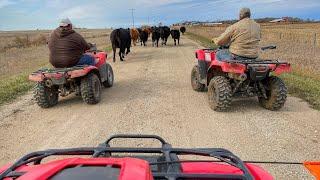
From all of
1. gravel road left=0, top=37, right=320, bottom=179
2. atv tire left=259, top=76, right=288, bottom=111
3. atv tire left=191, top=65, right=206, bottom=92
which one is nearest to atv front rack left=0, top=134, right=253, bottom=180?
gravel road left=0, top=37, right=320, bottom=179

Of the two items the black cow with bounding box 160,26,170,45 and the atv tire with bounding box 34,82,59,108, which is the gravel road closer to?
the atv tire with bounding box 34,82,59,108

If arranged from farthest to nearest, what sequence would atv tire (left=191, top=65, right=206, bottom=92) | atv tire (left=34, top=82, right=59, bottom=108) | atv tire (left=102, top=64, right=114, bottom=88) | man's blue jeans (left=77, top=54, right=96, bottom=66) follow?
atv tire (left=102, top=64, right=114, bottom=88)
atv tire (left=191, top=65, right=206, bottom=92)
man's blue jeans (left=77, top=54, right=96, bottom=66)
atv tire (left=34, top=82, right=59, bottom=108)

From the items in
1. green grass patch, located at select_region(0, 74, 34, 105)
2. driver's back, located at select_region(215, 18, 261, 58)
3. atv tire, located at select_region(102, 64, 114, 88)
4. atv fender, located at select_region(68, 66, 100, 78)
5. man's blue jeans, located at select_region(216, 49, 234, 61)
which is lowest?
green grass patch, located at select_region(0, 74, 34, 105)

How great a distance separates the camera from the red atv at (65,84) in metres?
9.37

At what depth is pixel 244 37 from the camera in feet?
30.0

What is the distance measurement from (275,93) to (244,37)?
128 cm

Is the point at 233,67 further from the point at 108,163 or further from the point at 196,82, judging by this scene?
the point at 108,163

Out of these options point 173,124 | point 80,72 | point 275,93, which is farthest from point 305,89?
point 80,72

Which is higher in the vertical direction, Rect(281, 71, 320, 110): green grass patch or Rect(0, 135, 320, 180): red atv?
Rect(0, 135, 320, 180): red atv

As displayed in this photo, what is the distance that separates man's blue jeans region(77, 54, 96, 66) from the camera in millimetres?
10425

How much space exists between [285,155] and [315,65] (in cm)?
1321

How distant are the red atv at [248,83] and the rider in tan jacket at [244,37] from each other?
1.01 ft

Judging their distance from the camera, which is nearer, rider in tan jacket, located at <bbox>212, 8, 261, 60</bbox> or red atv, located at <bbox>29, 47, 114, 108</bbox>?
rider in tan jacket, located at <bbox>212, 8, 261, 60</bbox>

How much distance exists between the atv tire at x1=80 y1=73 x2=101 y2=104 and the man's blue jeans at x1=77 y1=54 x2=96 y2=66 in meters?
0.59
